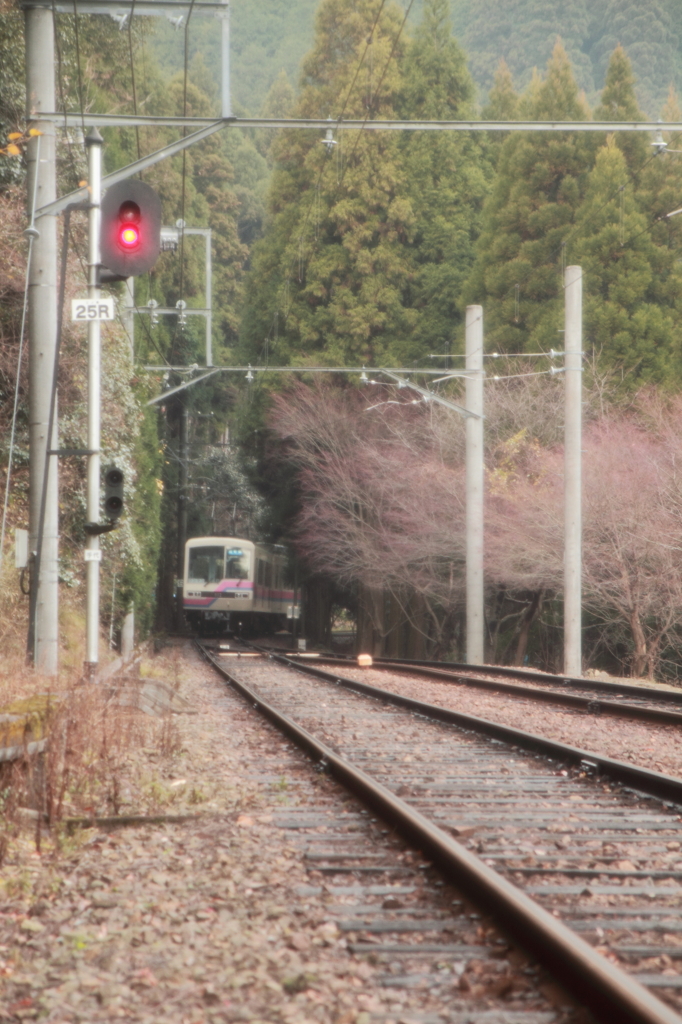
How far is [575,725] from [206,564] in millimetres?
27053

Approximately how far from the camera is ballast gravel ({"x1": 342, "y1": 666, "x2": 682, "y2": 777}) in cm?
864

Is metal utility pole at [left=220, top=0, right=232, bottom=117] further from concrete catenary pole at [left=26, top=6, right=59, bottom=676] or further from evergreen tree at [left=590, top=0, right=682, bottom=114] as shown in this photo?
evergreen tree at [left=590, top=0, right=682, bottom=114]

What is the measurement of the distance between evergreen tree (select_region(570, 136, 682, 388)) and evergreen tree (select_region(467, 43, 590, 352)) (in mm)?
1391

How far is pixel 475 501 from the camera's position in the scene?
2367cm

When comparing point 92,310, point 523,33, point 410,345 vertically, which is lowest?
point 92,310

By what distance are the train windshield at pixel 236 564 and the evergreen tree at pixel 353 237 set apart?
6.53 metres

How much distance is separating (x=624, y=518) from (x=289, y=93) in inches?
2311

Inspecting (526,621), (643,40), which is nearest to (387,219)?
(526,621)

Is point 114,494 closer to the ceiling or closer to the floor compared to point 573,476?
closer to the floor

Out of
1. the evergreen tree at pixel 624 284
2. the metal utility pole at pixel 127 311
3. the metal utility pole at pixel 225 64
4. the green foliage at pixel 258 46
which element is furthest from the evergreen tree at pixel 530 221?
the green foliage at pixel 258 46

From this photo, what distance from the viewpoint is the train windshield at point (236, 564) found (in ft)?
121

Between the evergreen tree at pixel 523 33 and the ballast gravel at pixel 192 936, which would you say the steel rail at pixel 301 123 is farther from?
the evergreen tree at pixel 523 33

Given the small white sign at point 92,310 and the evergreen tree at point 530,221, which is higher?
the evergreen tree at point 530,221

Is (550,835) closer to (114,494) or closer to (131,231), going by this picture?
(114,494)
